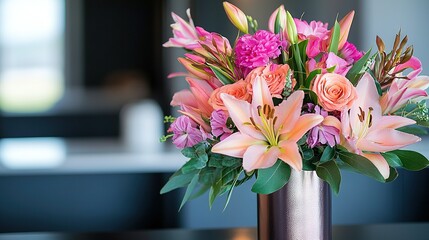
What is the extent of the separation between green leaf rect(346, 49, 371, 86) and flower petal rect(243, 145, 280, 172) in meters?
0.15

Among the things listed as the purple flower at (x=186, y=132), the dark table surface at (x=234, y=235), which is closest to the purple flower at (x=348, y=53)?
the purple flower at (x=186, y=132)

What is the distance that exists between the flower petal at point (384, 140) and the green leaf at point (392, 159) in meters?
0.05

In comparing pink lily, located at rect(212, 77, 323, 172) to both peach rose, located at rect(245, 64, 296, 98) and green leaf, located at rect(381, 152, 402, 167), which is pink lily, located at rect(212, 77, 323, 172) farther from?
green leaf, located at rect(381, 152, 402, 167)

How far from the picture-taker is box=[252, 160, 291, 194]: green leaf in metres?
0.73

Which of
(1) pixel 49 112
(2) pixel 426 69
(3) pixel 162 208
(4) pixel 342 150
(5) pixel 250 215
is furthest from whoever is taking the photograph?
(1) pixel 49 112

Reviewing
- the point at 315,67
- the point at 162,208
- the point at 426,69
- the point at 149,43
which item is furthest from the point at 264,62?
the point at 149,43

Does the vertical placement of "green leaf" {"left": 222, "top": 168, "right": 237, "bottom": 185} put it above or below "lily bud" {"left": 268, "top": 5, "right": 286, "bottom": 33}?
below

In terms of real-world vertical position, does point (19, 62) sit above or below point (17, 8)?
below

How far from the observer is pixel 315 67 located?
2.58ft

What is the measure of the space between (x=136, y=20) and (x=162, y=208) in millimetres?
2652

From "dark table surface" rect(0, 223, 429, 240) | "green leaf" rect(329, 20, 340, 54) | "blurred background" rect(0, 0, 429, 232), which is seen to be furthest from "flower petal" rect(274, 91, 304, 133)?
"dark table surface" rect(0, 223, 429, 240)

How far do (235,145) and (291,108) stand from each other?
0.25 feet

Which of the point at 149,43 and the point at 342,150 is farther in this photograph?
the point at 149,43

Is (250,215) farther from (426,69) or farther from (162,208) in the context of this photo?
(426,69)
